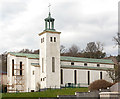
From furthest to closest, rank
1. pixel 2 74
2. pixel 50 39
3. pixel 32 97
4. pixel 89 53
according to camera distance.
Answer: pixel 89 53, pixel 2 74, pixel 50 39, pixel 32 97

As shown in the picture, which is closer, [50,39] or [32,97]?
A: [32,97]

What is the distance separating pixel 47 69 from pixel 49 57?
6.14 feet

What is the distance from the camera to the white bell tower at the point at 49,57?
1681 inches

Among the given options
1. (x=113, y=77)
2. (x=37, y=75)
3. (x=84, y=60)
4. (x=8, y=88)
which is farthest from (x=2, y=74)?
(x=113, y=77)

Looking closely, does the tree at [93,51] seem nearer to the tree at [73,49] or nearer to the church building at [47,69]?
the tree at [73,49]

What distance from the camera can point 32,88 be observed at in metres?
44.3

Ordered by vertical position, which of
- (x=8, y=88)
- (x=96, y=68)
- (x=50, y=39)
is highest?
(x=50, y=39)

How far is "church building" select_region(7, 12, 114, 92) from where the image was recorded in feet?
142

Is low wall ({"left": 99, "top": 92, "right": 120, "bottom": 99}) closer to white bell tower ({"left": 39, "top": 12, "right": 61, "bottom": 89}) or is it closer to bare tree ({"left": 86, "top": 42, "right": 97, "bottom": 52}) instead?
white bell tower ({"left": 39, "top": 12, "right": 61, "bottom": 89})

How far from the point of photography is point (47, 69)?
42688 mm

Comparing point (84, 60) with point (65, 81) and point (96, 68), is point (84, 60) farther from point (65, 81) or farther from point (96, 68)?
point (65, 81)

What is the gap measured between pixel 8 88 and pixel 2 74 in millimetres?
3515

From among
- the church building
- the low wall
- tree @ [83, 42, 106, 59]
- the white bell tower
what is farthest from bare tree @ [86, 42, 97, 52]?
the low wall

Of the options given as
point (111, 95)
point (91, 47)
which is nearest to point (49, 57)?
point (111, 95)
